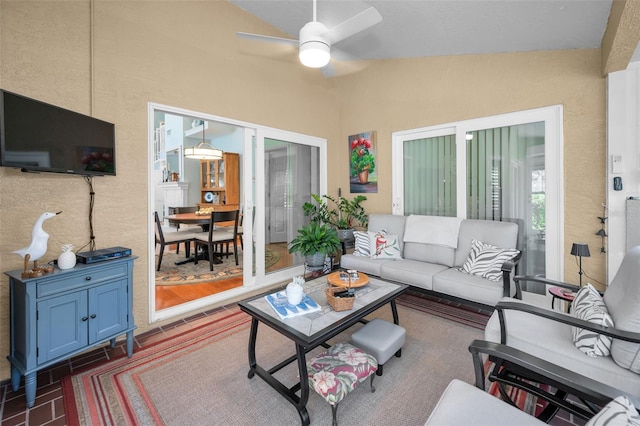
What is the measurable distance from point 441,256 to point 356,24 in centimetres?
259

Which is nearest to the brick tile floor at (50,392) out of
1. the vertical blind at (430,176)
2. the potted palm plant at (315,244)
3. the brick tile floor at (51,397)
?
the brick tile floor at (51,397)

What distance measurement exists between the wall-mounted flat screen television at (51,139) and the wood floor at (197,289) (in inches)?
64.8

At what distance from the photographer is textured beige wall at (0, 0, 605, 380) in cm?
212

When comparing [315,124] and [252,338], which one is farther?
[315,124]

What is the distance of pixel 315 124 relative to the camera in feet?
15.0

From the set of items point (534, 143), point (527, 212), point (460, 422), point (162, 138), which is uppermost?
point (162, 138)

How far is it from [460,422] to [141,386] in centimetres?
199

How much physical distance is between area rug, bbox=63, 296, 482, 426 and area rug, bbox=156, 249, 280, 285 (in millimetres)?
1519

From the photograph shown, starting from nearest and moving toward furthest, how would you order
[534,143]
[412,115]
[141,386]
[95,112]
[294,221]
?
[141,386]
[95,112]
[534,143]
[412,115]
[294,221]

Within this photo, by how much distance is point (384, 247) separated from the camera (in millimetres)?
3662

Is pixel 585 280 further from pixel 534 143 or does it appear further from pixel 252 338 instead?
pixel 252 338

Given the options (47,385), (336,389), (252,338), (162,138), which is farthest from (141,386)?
(162,138)

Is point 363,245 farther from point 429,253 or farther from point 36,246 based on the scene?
point 36,246

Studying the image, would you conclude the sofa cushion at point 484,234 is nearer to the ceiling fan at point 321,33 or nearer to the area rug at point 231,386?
the area rug at point 231,386
